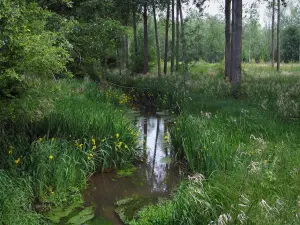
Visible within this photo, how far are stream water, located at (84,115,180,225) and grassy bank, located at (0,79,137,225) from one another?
0.28m

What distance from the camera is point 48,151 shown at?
6.02 metres

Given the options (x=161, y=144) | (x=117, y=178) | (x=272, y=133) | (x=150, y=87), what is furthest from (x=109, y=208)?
(x=150, y=87)

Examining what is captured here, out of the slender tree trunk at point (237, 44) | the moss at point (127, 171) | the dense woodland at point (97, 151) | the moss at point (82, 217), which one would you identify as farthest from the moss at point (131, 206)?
the slender tree trunk at point (237, 44)

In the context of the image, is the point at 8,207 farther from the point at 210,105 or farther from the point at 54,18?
the point at 210,105

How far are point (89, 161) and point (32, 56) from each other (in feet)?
8.40

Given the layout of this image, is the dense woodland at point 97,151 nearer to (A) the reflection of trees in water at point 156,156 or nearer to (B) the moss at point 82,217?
(B) the moss at point 82,217

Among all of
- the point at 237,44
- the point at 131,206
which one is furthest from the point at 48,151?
the point at 237,44

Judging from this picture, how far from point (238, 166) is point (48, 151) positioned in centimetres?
326

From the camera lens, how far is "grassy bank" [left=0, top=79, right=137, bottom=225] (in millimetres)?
5223

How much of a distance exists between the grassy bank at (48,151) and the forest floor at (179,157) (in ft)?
0.06

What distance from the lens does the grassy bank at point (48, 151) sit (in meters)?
5.22

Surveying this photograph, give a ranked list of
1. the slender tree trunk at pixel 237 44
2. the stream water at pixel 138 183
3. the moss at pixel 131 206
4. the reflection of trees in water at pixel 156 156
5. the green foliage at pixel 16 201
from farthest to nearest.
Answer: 1. the slender tree trunk at pixel 237 44
2. the reflection of trees in water at pixel 156 156
3. the stream water at pixel 138 183
4. the moss at pixel 131 206
5. the green foliage at pixel 16 201

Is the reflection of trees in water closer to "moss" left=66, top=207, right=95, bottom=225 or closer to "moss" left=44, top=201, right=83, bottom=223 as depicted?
"moss" left=66, top=207, right=95, bottom=225

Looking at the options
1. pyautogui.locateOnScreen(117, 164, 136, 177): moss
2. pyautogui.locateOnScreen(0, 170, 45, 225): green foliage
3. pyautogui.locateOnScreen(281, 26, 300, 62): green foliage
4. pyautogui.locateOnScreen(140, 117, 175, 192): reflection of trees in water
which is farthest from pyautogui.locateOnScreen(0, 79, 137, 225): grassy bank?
pyautogui.locateOnScreen(281, 26, 300, 62): green foliage
